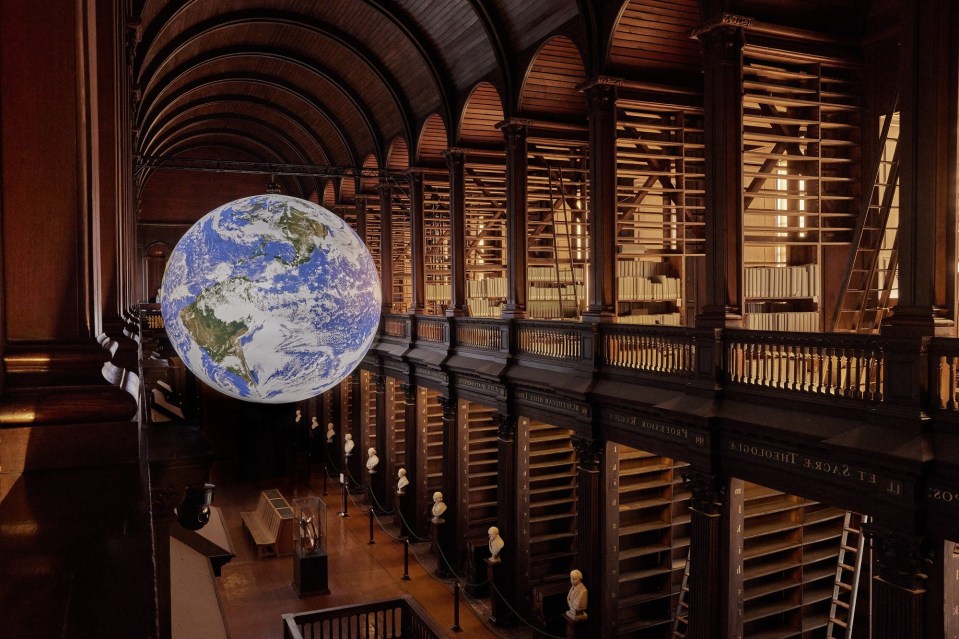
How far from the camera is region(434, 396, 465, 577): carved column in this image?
12680mm

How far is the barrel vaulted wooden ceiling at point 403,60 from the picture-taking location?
9.11 metres

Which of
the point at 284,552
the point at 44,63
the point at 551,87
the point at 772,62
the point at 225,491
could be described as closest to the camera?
the point at 44,63

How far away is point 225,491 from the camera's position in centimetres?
1966

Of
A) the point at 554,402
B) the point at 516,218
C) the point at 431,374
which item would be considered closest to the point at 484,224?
the point at 431,374

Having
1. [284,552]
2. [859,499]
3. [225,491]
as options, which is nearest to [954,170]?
[859,499]

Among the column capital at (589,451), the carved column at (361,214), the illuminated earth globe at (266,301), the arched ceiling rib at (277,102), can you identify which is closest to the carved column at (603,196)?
the column capital at (589,451)

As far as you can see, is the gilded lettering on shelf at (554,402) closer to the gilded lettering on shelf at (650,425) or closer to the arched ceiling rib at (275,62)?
the gilded lettering on shelf at (650,425)

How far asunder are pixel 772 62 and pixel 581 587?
21.1ft

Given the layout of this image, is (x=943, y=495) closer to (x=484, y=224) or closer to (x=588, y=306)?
(x=588, y=306)

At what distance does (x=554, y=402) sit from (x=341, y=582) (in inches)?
209

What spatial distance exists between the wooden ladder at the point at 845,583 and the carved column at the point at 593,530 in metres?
2.46

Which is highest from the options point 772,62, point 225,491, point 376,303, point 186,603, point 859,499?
point 772,62

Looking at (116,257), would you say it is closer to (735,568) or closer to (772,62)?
(735,568)

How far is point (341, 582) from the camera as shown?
1259cm
